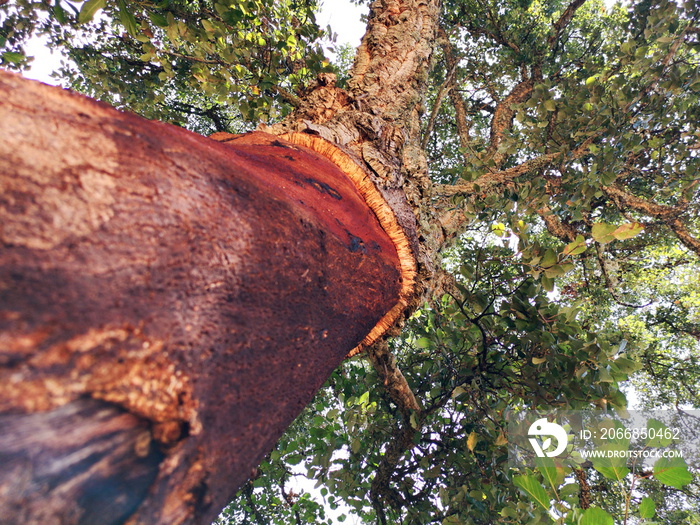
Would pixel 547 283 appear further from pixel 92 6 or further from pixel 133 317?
pixel 92 6

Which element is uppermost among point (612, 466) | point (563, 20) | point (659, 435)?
point (563, 20)

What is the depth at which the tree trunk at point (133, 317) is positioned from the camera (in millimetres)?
386

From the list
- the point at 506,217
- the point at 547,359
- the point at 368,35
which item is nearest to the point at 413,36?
the point at 368,35

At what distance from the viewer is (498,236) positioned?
103 inches

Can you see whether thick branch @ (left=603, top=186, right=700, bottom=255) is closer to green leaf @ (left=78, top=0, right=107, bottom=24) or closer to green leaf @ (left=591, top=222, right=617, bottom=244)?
green leaf @ (left=591, top=222, right=617, bottom=244)

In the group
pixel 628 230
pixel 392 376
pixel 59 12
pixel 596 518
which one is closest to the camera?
pixel 596 518

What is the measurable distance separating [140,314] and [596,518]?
144 centimetres

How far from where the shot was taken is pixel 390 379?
2.61 m

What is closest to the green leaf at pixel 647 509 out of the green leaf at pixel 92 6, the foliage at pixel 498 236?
the foliage at pixel 498 236

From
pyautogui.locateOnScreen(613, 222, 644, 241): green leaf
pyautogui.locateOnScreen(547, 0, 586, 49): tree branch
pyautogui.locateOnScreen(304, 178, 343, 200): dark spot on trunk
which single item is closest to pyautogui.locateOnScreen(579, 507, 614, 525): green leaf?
pyautogui.locateOnScreen(613, 222, 644, 241): green leaf

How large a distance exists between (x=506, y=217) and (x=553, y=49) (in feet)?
14.9

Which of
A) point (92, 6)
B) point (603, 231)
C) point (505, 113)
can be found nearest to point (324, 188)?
point (92, 6)

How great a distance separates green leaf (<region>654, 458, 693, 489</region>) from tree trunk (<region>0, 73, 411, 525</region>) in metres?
1.29

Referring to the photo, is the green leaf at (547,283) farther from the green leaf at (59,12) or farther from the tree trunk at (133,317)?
the green leaf at (59,12)
